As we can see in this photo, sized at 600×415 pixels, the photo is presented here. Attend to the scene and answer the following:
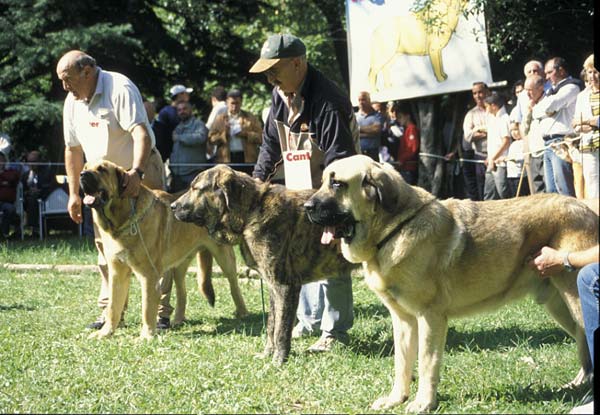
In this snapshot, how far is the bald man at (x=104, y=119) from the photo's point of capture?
23.4 feet

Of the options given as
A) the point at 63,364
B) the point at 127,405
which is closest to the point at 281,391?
the point at 127,405

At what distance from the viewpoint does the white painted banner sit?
12297 mm

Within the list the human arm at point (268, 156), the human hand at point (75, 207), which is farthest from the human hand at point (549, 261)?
the human hand at point (75, 207)

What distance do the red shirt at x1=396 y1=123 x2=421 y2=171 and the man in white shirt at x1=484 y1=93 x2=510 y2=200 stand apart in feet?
8.06

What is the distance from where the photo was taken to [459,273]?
4.67 meters

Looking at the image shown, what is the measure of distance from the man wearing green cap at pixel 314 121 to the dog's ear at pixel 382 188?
1305mm

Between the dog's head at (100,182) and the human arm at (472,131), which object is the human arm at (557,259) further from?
the human arm at (472,131)

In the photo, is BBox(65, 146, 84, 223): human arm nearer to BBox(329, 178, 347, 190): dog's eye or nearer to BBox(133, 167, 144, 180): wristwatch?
BBox(133, 167, 144, 180): wristwatch

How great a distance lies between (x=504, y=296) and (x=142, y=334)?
344 centimetres

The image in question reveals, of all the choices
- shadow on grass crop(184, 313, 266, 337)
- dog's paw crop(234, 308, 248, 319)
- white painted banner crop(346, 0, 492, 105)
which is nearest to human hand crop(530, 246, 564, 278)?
shadow on grass crop(184, 313, 266, 337)

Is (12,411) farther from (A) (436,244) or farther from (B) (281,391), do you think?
(A) (436,244)

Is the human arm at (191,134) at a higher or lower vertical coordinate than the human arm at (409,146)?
higher

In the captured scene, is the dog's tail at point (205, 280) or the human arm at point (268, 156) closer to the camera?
the human arm at point (268, 156)

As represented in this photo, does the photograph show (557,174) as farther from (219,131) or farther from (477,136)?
(219,131)
